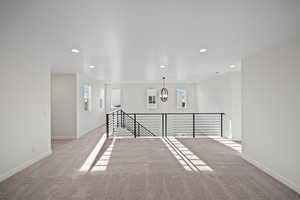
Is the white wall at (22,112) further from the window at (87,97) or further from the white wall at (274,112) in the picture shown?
the white wall at (274,112)

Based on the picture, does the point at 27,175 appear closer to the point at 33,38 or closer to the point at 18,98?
the point at 18,98

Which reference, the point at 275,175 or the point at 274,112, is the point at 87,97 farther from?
the point at 275,175

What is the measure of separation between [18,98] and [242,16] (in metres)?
4.00

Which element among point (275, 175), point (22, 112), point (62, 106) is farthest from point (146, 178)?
point (62, 106)

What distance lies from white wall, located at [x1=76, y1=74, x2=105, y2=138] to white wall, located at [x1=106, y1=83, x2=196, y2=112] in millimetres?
1276

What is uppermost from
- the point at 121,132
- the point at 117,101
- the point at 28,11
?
the point at 28,11

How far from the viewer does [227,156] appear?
12.7 feet

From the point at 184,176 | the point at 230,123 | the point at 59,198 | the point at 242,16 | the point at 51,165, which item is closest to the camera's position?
the point at 242,16

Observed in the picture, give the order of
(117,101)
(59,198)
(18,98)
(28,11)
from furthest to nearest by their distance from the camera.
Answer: (117,101), (18,98), (59,198), (28,11)

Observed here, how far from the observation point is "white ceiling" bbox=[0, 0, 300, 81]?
5.32ft

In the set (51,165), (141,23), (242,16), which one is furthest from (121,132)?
(242,16)

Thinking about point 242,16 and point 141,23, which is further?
point 141,23

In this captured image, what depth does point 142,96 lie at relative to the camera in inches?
386

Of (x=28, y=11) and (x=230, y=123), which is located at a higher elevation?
(x=28, y=11)
